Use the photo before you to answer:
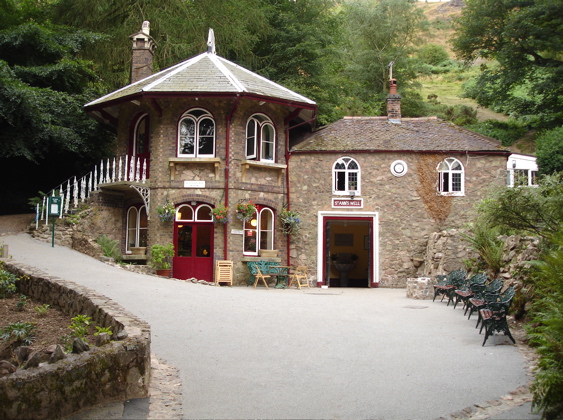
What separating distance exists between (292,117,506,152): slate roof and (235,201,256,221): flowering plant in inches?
131

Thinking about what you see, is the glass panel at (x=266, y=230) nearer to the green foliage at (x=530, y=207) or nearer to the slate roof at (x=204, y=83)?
the slate roof at (x=204, y=83)

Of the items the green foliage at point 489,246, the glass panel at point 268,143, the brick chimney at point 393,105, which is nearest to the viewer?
the green foliage at point 489,246

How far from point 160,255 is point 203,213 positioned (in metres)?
2.13

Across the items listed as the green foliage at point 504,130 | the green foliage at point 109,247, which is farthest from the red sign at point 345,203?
the green foliage at point 504,130

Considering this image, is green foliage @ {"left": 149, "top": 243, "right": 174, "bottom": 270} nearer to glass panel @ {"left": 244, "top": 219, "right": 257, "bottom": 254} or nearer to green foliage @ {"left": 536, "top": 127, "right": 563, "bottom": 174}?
glass panel @ {"left": 244, "top": 219, "right": 257, "bottom": 254}

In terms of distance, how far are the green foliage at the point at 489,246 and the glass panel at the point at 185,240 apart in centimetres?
901

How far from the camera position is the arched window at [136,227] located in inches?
797

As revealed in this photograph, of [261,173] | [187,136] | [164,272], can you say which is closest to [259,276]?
[164,272]

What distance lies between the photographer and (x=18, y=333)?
770 cm

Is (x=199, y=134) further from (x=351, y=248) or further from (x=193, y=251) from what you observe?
(x=351, y=248)

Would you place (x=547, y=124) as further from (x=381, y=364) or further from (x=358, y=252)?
(x=381, y=364)

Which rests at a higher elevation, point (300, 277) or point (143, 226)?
point (143, 226)

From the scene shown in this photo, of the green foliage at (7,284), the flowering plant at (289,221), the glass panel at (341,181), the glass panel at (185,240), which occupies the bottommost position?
the green foliage at (7,284)

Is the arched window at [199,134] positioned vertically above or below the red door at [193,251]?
above
